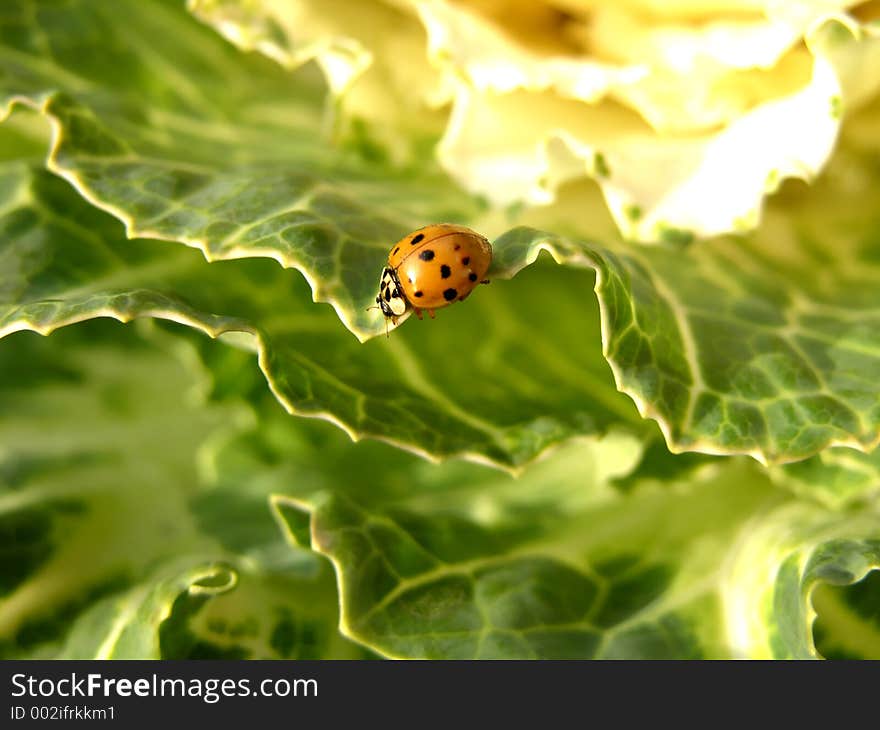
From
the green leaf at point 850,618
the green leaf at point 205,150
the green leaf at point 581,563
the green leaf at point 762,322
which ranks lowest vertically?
the green leaf at point 850,618

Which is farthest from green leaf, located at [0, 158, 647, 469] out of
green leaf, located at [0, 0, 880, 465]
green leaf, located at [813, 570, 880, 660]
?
green leaf, located at [813, 570, 880, 660]

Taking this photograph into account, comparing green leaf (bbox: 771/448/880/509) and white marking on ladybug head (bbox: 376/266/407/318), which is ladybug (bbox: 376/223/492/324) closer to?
white marking on ladybug head (bbox: 376/266/407/318)

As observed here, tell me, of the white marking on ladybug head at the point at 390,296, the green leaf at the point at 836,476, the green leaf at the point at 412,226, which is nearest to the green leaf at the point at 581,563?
the green leaf at the point at 836,476

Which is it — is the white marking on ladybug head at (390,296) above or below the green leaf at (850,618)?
above

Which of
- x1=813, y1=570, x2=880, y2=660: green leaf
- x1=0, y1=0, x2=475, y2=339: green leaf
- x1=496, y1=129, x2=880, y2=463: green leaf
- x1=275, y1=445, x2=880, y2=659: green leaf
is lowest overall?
x1=813, y1=570, x2=880, y2=660: green leaf

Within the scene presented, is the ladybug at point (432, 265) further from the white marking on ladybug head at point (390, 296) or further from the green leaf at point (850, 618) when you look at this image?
the green leaf at point (850, 618)

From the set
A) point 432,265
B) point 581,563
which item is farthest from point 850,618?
point 432,265
